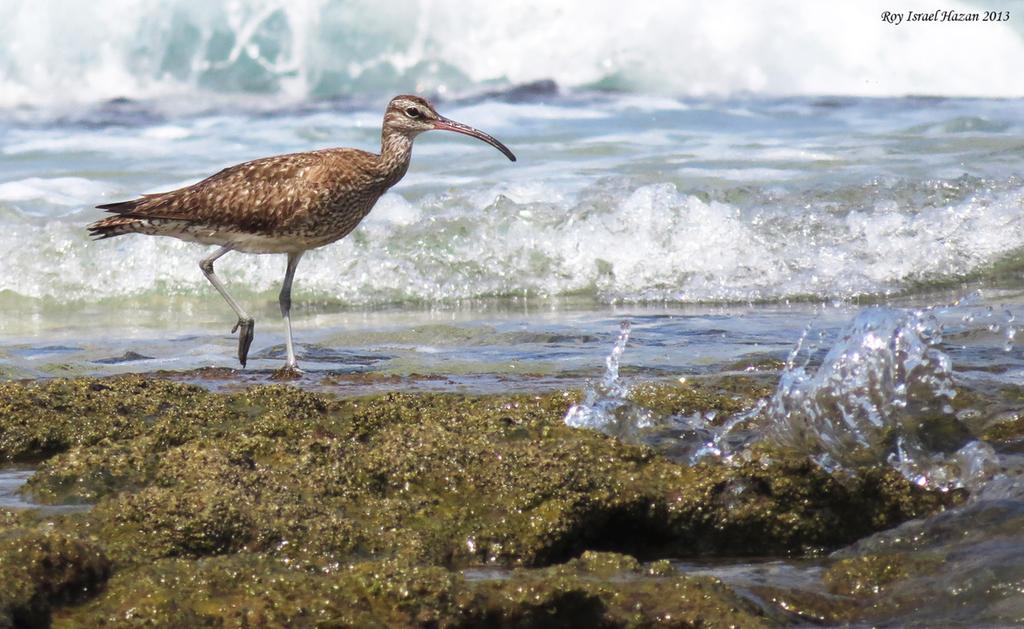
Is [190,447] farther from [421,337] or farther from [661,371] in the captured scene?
[421,337]

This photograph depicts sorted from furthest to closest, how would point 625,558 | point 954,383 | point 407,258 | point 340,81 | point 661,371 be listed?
point 340,81 < point 407,258 < point 661,371 < point 954,383 < point 625,558

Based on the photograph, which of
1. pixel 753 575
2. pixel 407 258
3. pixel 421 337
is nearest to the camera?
pixel 753 575

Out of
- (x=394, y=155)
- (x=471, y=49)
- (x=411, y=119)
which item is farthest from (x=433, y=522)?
(x=471, y=49)

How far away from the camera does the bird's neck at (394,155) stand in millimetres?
8594

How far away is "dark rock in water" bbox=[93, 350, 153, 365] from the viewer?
24.6 feet

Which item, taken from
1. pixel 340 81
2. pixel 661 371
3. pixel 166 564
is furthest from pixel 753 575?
pixel 340 81

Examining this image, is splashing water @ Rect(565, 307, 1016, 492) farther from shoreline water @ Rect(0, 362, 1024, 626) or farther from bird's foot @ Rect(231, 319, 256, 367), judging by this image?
bird's foot @ Rect(231, 319, 256, 367)

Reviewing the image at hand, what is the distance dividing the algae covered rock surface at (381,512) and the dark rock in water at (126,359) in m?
2.19

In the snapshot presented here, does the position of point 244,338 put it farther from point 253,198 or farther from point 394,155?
point 394,155

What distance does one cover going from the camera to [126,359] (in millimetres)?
7613

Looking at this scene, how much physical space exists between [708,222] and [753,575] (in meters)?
7.27

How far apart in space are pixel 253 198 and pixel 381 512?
13.7 feet

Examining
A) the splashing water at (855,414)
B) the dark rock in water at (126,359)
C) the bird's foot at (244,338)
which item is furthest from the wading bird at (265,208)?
the splashing water at (855,414)

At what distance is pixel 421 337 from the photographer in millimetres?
8148
